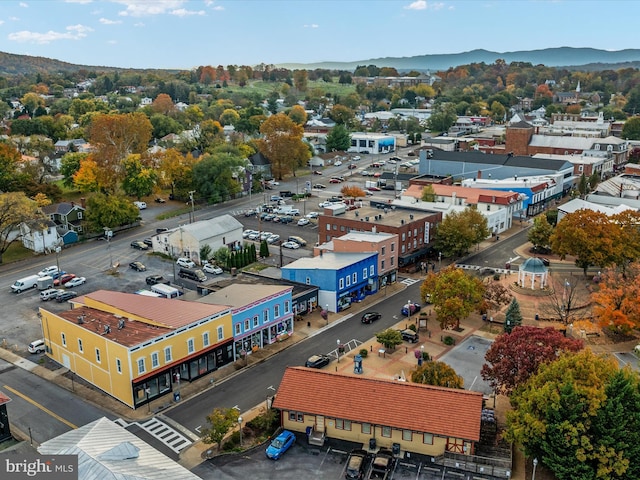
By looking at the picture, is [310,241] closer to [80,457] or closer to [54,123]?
[80,457]

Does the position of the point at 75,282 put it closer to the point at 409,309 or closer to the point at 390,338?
the point at 409,309

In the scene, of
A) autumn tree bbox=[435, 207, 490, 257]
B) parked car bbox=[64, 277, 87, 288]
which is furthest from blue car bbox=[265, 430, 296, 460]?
autumn tree bbox=[435, 207, 490, 257]

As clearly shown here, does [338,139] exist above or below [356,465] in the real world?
above

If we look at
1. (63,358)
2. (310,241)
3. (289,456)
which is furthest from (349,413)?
(310,241)

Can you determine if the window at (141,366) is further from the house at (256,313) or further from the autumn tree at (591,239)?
the autumn tree at (591,239)

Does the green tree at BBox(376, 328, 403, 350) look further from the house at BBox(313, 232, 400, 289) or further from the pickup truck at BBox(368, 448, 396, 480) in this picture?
the house at BBox(313, 232, 400, 289)

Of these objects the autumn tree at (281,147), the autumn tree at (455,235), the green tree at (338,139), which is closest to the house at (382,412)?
the autumn tree at (455,235)

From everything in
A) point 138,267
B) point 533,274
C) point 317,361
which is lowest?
point 317,361

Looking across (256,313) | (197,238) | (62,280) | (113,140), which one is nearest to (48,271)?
(62,280)
